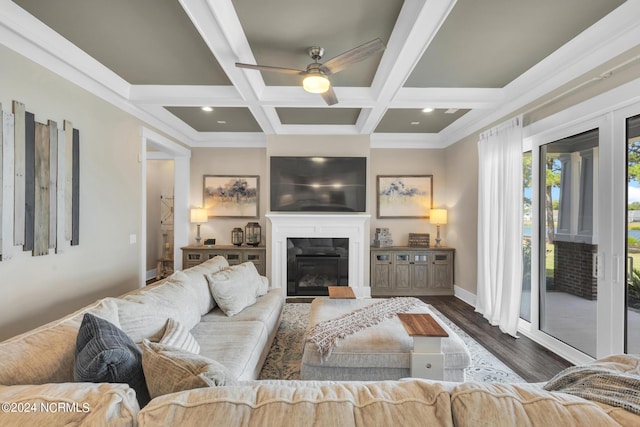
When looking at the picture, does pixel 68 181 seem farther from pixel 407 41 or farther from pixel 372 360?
pixel 407 41

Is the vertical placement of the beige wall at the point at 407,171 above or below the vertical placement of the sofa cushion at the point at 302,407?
above

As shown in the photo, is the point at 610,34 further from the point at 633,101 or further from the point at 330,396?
the point at 330,396

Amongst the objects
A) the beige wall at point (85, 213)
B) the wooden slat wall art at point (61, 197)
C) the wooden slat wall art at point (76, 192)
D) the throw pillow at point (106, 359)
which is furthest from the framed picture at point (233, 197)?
the throw pillow at point (106, 359)

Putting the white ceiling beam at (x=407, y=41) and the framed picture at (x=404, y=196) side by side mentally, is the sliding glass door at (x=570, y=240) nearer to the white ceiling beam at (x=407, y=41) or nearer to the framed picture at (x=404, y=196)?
the white ceiling beam at (x=407, y=41)

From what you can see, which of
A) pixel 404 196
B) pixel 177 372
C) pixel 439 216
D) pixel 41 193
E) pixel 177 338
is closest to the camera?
pixel 177 372

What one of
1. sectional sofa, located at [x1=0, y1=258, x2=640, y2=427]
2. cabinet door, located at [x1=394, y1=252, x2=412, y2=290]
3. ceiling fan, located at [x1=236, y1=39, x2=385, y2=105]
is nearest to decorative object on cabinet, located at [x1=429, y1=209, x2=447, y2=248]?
cabinet door, located at [x1=394, y1=252, x2=412, y2=290]

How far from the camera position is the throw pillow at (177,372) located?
3.00 ft

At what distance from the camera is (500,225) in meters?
3.42

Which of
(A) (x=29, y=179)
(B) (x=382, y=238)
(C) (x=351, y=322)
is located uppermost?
(A) (x=29, y=179)

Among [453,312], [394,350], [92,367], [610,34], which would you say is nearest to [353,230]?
[453,312]

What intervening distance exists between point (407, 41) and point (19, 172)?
300 centimetres

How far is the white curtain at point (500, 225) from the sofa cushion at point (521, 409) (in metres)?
2.90

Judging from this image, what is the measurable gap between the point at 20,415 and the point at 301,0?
7.74 ft

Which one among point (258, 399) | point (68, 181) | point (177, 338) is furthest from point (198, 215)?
point (258, 399)
